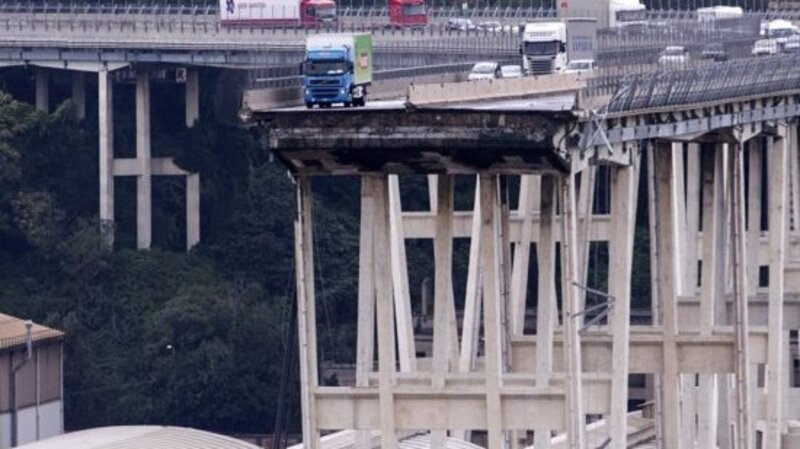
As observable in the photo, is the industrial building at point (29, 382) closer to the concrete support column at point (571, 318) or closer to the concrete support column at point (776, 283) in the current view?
the concrete support column at point (776, 283)

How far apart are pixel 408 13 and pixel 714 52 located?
38.8 m

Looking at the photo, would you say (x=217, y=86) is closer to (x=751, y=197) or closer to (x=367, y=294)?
(x=751, y=197)

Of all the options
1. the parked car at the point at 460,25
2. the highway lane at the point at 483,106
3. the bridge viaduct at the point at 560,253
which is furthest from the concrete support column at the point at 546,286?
the parked car at the point at 460,25

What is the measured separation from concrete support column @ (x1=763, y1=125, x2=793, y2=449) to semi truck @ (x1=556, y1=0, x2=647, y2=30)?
6.63 meters

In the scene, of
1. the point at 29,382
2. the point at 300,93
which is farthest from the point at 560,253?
the point at 29,382

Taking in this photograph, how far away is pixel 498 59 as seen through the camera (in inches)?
3519

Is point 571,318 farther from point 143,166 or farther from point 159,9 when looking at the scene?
point 159,9

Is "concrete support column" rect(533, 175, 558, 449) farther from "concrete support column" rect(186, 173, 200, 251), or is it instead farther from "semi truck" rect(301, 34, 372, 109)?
"concrete support column" rect(186, 173, 200, 251)

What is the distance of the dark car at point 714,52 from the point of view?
7956 centimetres

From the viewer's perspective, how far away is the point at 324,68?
70.5 meters

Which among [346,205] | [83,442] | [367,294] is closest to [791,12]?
[346,205]

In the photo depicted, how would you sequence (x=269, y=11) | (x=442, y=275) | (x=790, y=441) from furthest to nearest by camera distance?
(x=269, y=11)
(x=790, y=441)
(x=442, y=275)

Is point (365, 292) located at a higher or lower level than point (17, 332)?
higher

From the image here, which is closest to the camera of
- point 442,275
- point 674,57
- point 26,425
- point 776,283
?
point 442,275
